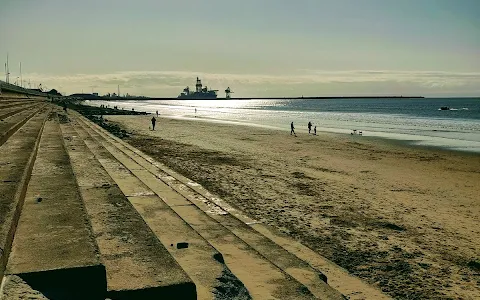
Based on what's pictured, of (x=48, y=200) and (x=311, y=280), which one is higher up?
(x=48, y=200)

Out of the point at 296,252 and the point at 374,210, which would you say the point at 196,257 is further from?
the point at 374,210

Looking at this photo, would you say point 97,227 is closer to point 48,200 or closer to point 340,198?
point 48,200

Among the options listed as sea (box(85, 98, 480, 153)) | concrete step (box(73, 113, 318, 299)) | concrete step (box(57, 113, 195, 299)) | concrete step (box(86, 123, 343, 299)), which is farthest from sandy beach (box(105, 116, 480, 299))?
sea (box(85, 98, 480, 153))

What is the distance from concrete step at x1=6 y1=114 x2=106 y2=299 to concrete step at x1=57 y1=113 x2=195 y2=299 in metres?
0.18

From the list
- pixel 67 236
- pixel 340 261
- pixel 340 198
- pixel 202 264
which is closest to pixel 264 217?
pixel 340 261

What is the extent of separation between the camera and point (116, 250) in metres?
3.22

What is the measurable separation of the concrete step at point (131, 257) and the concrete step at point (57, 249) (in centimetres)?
18

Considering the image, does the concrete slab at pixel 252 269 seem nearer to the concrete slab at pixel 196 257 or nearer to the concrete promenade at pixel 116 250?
the concrete promenade at pixel 116 250

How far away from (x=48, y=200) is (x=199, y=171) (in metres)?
10.0

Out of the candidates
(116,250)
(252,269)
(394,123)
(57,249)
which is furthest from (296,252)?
(394,123)

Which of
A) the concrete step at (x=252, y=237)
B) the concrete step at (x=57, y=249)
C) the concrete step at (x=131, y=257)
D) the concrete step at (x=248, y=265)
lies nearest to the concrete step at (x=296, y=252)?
the concrete step at (x=252, y=237)

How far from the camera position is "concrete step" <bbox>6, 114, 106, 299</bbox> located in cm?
247

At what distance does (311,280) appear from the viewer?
4.04 m

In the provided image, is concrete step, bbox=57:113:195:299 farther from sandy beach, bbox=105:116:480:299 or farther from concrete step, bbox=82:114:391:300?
sandy beach, bbox=105:116:480:299
